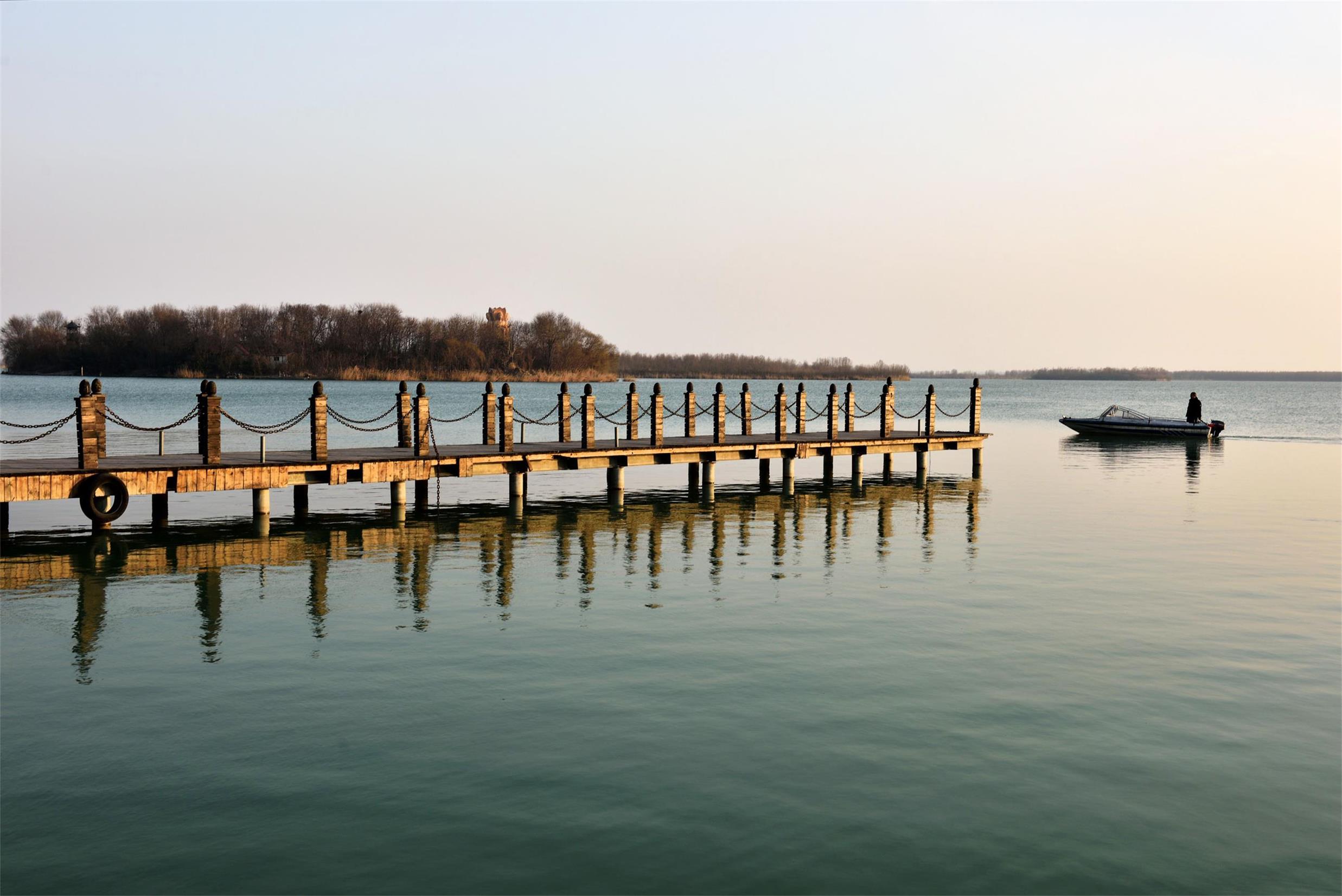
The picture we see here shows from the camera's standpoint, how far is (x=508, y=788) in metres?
9.03

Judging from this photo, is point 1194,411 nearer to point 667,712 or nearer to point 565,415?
point 565,415

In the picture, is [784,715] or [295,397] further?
[295,397]

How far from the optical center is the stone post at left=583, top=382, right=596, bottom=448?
2919 cm

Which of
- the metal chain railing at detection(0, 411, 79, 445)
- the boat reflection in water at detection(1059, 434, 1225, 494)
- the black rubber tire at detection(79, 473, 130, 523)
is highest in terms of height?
the metal chain railing at detection(0, 411, 79, 445)

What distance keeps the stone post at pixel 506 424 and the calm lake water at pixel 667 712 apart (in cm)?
414

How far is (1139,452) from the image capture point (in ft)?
164

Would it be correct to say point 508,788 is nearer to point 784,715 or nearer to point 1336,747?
point 784,715

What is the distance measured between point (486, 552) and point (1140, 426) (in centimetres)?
4496

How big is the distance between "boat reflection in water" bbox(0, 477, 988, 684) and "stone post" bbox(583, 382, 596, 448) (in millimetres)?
1682

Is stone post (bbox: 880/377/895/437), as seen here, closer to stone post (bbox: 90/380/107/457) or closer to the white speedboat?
the white speedboat

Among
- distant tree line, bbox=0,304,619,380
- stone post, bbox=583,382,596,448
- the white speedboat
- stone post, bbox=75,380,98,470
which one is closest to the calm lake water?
stone post, bbox=75,380,98,470

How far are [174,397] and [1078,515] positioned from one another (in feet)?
311

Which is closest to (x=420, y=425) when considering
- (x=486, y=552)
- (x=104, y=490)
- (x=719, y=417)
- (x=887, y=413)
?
(x=486, y=552)

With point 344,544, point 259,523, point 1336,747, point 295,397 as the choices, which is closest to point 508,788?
point 1336,747
